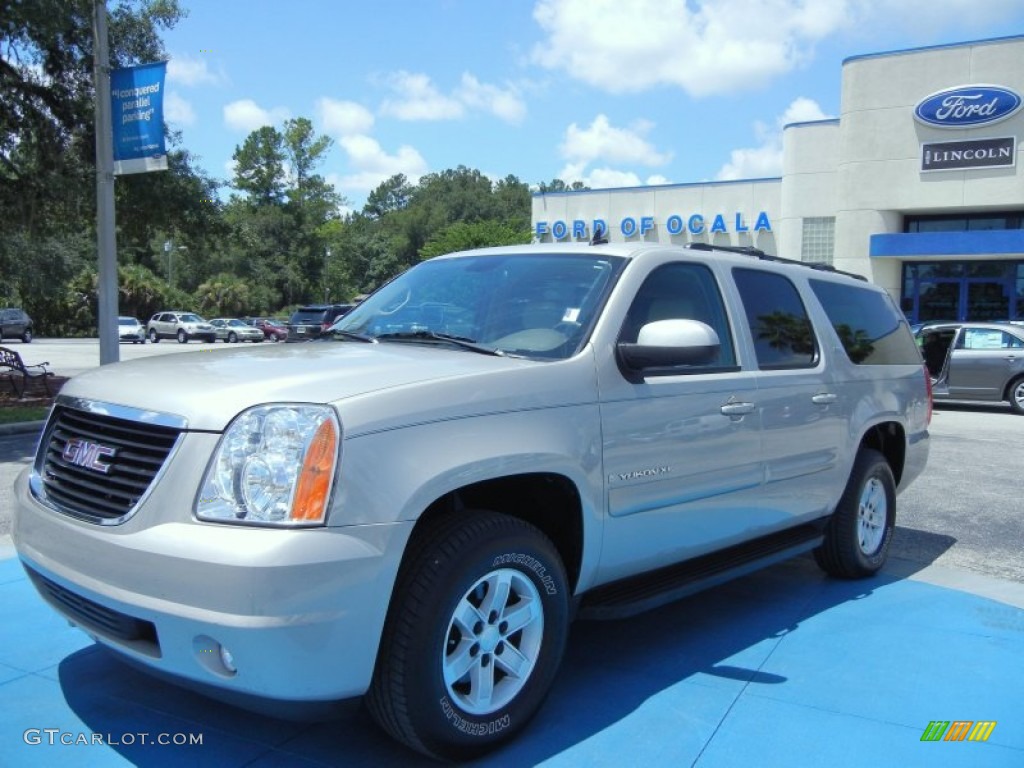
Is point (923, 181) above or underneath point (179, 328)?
above

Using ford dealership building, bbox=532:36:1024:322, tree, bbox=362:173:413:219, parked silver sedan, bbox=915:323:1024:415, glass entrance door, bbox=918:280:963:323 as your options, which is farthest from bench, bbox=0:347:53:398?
tree, bbox=362:173:413:219

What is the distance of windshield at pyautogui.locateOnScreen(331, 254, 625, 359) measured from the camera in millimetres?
3662

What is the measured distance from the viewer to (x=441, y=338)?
375cm

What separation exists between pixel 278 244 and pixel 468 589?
7843 cm

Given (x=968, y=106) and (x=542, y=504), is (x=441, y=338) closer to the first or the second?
(x=542, y=504)

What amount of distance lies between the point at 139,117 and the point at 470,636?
11.9 meters

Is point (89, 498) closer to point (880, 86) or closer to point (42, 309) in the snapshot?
point (880, 86)

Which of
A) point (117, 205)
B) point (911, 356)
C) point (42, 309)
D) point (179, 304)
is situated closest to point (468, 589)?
point (911, 356)

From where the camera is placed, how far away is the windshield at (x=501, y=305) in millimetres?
3662

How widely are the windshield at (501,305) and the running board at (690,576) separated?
106cm

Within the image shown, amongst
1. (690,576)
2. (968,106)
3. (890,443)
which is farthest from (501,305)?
(968,106)

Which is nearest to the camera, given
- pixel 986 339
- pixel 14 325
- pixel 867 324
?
pixel 867 324

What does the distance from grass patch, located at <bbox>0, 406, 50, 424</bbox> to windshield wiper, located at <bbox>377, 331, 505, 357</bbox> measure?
9041 millimetres

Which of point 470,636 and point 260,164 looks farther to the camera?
point 260,164
